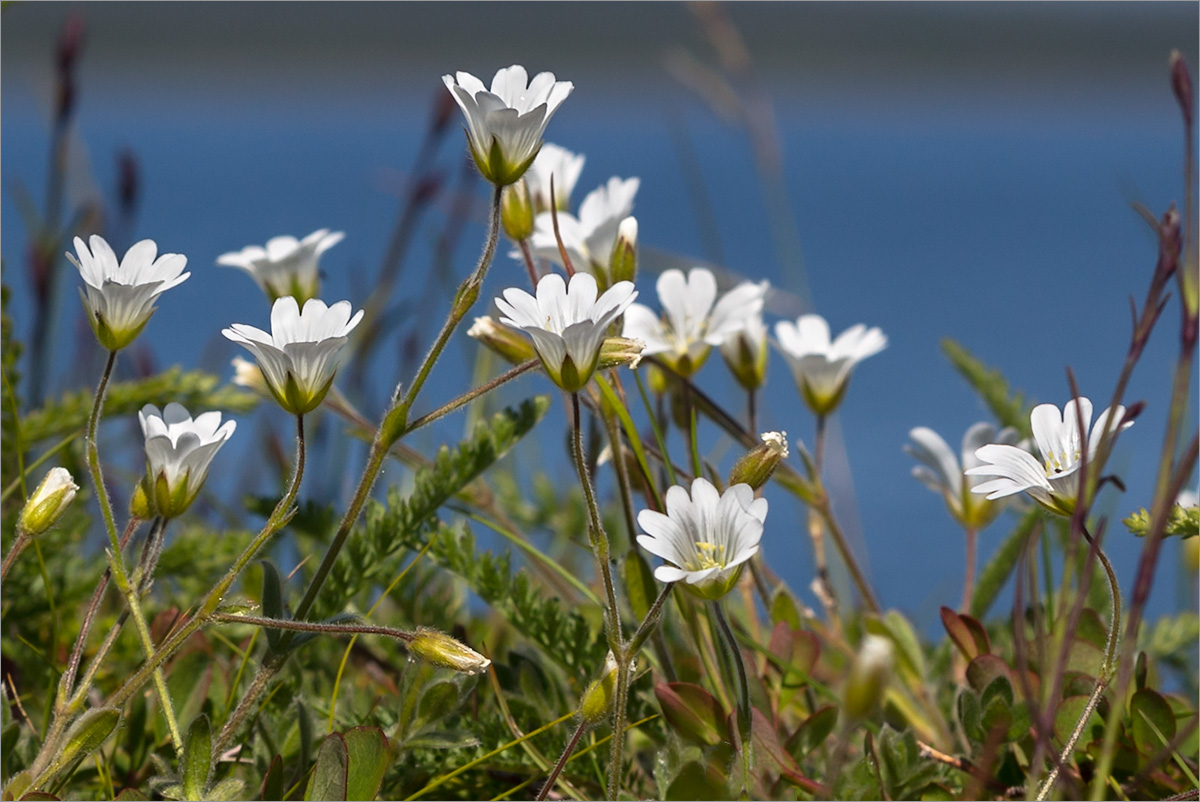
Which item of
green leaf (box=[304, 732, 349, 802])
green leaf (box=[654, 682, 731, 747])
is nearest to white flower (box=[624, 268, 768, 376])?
green leaf (box=[654, 682, 731, 747])

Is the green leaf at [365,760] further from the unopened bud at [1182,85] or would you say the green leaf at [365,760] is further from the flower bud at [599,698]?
the unopened bud at [1182,85]

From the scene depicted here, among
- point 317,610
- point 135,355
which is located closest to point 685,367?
point 317,610

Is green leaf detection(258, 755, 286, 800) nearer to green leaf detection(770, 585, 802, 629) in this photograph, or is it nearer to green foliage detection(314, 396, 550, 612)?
green foliage detection(314, 396, 550, 612)

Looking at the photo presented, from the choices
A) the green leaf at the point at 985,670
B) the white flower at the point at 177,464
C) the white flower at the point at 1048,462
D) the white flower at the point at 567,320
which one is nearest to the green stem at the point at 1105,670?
the white flower at the point at 1048,462

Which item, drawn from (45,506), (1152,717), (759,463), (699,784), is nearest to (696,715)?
(699,784)

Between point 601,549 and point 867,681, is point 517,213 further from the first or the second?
point 867,681

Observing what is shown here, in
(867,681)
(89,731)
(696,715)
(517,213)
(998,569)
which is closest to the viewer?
(867,681)

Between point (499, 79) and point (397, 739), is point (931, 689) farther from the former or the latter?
point (499, 79)

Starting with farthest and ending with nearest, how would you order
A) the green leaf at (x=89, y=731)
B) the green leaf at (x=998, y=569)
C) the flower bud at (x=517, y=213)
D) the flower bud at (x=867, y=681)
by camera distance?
the green leaf at (x=998, y=569) → the flower bud at (x=517, y=213) → the green leaf at (x=89, y=731) → the flower bud at (x=867, y=681)
